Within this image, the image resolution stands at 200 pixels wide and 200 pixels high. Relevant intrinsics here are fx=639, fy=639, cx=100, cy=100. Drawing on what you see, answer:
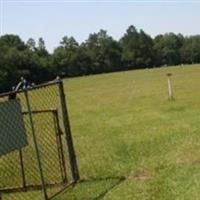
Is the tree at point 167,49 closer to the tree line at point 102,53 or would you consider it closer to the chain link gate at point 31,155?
the tree line at point 102,53

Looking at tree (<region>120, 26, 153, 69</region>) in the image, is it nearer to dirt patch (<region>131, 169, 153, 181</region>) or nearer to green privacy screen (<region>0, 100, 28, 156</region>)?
dirt patch (<region>131, 169, 153, 181</region>)

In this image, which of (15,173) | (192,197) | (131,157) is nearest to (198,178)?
(192,197)

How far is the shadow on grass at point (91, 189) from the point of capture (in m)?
10.7

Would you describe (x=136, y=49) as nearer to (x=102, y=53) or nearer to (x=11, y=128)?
(x=102, y=53)

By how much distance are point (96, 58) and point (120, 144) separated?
14007 cm

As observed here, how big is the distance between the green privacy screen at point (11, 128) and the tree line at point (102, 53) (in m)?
114

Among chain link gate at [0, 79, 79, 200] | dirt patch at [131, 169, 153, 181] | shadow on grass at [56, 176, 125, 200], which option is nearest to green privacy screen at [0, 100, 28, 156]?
chain link gate at [0, 79, 79, 200]

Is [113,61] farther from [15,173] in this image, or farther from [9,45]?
[15,173]

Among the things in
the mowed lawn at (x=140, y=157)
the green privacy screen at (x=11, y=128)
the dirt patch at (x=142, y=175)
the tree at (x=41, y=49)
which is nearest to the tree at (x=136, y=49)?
the tree at (x=41, y=49)

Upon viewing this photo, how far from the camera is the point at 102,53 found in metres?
160

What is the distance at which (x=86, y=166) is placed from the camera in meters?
13.5

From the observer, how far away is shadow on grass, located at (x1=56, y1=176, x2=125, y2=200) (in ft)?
35.2

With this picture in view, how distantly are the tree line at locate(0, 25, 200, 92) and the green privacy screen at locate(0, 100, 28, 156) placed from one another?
11385 cm

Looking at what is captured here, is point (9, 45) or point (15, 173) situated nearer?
point (15, 173)
